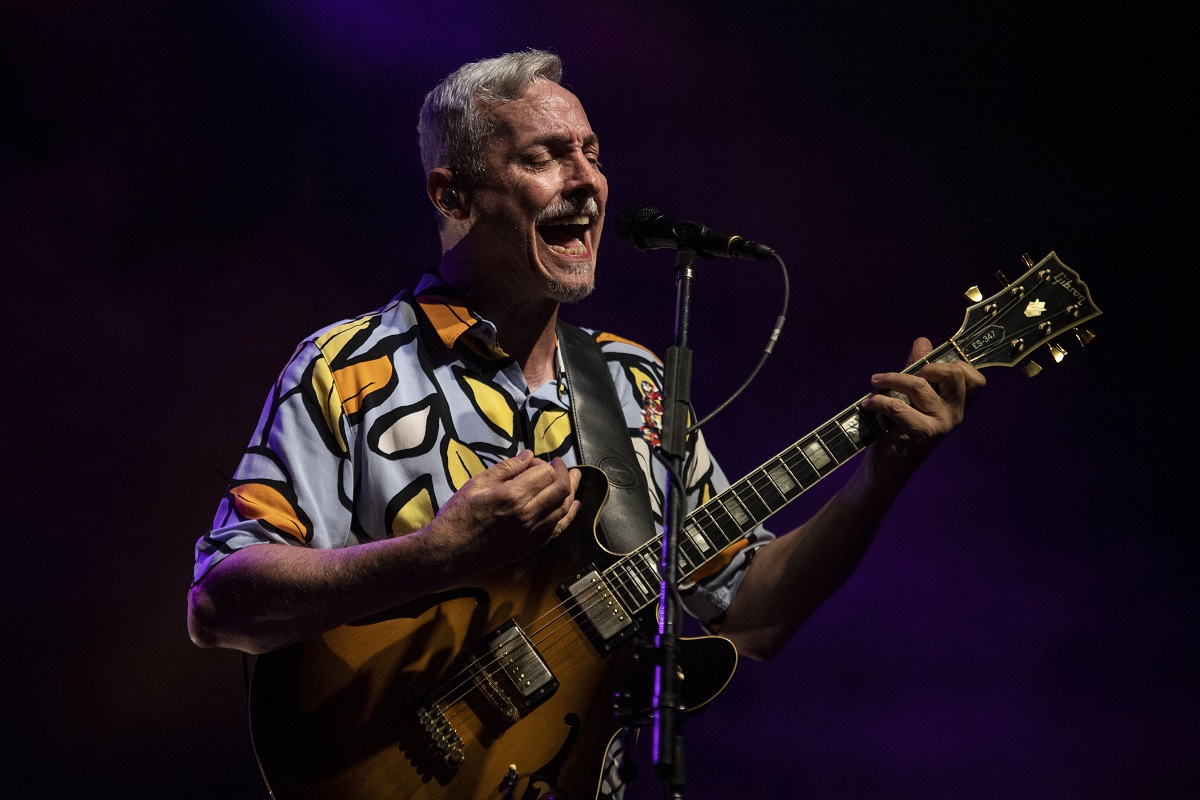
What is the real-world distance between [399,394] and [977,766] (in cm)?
265

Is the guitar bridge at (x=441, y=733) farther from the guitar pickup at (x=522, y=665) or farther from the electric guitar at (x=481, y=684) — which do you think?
the guitar pickup at (x=522, y=665)

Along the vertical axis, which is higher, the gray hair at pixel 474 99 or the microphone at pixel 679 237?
the gray hair at pixel 474 99

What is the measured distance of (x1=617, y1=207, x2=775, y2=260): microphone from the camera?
192cm

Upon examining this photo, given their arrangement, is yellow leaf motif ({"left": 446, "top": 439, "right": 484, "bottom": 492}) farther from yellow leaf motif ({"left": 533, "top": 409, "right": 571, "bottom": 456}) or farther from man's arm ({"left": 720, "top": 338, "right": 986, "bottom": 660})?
man's arm ({"left": 720, "top": 338, "right": 986, "bottom": 660})

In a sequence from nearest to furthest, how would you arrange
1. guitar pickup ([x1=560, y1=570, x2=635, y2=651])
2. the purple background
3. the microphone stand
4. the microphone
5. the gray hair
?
the microphone stand → the microphone → guitar pickup ([x1=560, y1=570, x2=635, y2=651]) → the gray hair → the purple background

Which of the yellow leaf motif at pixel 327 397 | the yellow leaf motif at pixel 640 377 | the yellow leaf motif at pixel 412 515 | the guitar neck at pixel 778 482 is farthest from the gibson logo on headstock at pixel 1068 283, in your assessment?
the yellow leaf motif at pixel 327 397

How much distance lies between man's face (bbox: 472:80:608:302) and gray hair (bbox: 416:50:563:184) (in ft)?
0.11

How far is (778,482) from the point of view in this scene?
2.43 m

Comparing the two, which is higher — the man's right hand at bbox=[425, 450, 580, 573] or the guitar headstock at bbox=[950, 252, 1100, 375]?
the man's right hand at bbox=[425, 450, 580, 573]

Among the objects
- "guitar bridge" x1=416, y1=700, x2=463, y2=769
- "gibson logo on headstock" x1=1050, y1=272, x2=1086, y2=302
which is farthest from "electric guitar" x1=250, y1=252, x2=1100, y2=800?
"gibson logo on headstock" x1=1050, y1=272, x2=1086, y2=302

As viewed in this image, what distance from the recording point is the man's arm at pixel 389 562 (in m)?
1.96

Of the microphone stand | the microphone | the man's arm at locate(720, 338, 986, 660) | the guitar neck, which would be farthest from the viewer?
the guitar neck

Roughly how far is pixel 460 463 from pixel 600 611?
0.48 metres

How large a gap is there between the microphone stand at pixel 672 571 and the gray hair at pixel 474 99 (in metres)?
1.14
